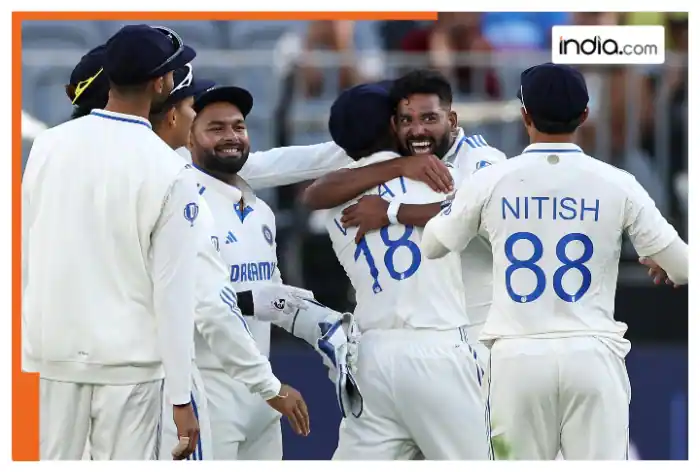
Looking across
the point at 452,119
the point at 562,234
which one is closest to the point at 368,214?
the point at 452,119

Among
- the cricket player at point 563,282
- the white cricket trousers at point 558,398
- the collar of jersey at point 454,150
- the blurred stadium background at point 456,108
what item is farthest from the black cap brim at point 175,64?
the blurred stadium background at point 456,108

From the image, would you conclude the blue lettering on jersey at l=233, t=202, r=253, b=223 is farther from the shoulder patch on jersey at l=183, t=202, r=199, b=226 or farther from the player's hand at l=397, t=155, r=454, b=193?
the shoulder patch on jersey at l=183, t=202, r=199, b=226

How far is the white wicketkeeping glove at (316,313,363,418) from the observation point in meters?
5.70

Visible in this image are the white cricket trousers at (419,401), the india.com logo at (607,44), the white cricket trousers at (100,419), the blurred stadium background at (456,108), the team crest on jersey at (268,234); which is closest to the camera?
the white cricket trousers at (100,419)

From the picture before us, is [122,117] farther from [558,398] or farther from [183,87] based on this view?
[558,398]

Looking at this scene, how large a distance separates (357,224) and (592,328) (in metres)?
1.09

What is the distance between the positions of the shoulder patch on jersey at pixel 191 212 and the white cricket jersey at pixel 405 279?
1.10 meters

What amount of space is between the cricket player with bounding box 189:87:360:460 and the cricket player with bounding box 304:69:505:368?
31 centimetres

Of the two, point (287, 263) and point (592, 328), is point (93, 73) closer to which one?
point (592, 328)

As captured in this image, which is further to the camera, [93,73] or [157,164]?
[93,73]

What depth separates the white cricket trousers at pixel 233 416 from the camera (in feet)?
18.1

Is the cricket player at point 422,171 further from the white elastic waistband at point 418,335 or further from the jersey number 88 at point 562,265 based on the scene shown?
the jersey number 88 at point 562,265

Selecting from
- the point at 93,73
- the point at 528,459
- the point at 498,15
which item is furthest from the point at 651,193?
the point at 93,73
